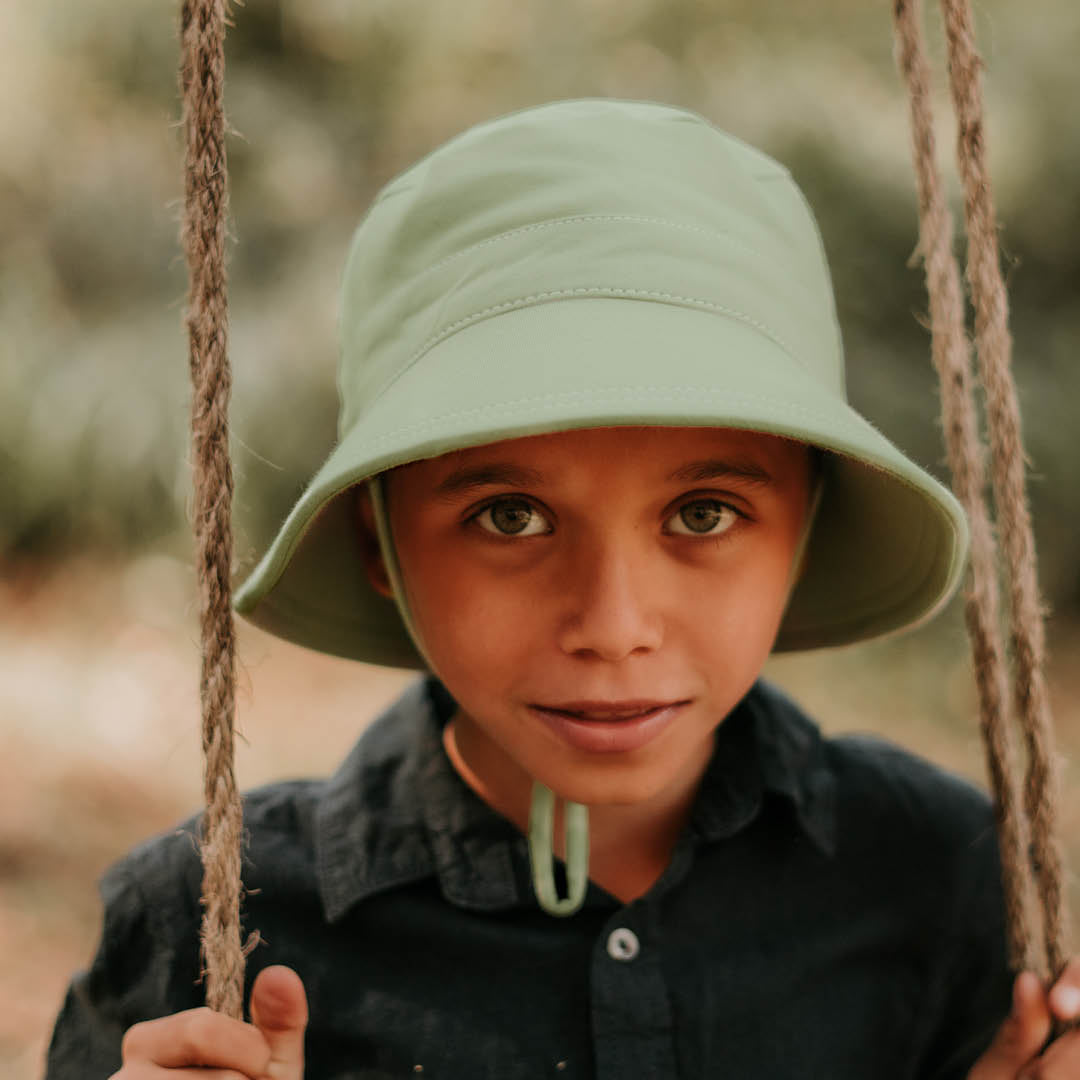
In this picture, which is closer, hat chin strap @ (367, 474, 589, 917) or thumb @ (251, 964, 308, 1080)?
thumb @ (251, 964, 308, 1080)

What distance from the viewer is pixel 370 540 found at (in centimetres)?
93

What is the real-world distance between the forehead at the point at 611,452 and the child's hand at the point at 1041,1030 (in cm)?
36

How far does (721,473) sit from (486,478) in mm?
140

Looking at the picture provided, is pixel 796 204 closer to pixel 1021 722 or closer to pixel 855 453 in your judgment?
pixel 855 453

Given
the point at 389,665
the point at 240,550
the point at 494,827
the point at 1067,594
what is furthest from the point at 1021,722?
the point at 1067,594

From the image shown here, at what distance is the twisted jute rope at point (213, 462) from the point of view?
27.1 inches

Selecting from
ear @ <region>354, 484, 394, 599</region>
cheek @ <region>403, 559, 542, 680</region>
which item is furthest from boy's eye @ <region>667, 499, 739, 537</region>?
ear @ <region>354, 484, 394, 599</region>

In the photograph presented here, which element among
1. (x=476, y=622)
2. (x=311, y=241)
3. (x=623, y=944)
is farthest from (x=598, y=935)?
(x=311, y=241)

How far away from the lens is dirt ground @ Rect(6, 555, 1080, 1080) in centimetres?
211

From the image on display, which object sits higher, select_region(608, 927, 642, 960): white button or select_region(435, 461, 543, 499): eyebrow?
select_region(435, 461, 543, 499): eyebrow

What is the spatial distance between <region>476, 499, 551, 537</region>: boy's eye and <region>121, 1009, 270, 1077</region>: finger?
12.3 inches

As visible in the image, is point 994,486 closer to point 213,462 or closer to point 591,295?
point 591,295

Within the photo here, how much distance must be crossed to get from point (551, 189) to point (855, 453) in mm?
236

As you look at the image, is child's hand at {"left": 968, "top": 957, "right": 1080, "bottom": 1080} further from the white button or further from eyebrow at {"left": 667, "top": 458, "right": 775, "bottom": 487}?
eyebrow at {"left": 667, "top": 458, "right": 775, "bottom": 487}
